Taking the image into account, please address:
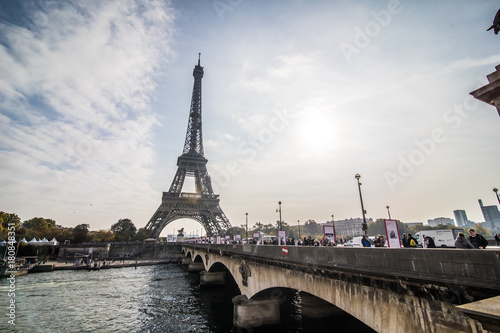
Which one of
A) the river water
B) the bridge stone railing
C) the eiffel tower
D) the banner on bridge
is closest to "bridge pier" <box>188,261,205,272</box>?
the river water

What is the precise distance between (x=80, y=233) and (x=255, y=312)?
100345mm

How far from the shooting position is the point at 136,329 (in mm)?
17234

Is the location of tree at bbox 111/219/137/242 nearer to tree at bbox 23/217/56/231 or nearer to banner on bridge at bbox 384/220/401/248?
tree at bbox 23/217/56/231

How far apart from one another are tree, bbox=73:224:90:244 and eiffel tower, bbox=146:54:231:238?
117 feet

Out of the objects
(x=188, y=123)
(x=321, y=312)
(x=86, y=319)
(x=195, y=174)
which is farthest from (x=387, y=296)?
(x=188, y=123)

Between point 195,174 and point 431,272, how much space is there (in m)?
83.8

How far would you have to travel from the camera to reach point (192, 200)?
77625 millimetres

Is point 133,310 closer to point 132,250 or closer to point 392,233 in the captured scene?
point 392,233

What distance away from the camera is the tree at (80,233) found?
291 feet

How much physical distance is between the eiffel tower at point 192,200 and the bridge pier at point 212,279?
41.9 m

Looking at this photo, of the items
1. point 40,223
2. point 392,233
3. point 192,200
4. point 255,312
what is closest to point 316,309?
point 255,312

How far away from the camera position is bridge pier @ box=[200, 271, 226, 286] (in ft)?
104

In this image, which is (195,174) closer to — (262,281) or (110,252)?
(110,252)

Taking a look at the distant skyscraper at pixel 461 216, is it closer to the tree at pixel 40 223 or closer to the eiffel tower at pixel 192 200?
the eiffel tower at pixel 192 200
